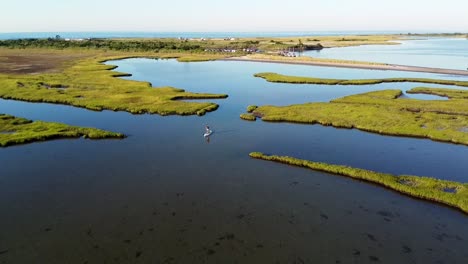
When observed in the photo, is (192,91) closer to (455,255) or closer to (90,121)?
(90,121)

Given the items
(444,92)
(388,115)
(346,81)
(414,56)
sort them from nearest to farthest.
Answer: (388,115) < (444,92) < (346,81) < (414,56)

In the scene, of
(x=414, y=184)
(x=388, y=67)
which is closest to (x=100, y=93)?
(x=414, y=184)

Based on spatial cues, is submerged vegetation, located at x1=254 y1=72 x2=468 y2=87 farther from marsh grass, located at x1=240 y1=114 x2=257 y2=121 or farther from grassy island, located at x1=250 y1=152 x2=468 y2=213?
grassy island, located at x1=250 y1=152 x2=468 y2=213

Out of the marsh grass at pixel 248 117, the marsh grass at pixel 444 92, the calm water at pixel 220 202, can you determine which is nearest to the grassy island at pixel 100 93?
the marsh grass at pixel 248 117

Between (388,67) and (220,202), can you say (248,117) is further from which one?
(388,67)

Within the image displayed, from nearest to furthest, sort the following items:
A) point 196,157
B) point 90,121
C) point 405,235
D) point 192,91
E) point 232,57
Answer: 1. point 405,235
2. point 196,157
3. point 90,121
4. point 192,91
5. point 232,57

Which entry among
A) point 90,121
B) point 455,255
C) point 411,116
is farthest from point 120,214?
point 411,116
